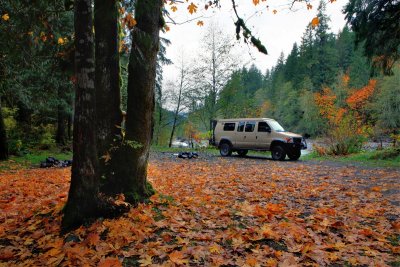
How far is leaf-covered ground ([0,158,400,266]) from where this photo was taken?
3498mm

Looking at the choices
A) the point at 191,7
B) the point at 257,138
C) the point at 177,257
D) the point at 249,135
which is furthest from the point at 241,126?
the point at 177,257

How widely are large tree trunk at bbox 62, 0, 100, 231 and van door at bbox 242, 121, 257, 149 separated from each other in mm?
13283

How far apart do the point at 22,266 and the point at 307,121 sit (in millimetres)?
51355

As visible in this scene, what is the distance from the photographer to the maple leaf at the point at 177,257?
11.1 feet

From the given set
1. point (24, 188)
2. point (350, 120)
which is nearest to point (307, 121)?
point (350, 120)

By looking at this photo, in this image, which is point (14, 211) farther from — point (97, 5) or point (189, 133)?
point (189, 133)

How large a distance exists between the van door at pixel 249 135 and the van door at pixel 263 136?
0.97 ft

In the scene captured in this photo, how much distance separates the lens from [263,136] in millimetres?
16438

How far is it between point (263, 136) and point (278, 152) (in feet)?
4.19

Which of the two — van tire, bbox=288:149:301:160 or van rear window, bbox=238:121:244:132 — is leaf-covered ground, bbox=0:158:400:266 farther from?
van rear window, bbox=238:121:244:132

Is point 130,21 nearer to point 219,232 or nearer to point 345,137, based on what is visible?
point 219,232

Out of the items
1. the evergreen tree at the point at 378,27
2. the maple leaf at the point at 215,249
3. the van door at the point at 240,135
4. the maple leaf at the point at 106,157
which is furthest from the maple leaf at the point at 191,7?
the van door at the point at 240,135

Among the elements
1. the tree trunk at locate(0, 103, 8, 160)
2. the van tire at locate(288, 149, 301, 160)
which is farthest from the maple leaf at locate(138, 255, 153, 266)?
the van tire at locate(288, 149, 301, 160)

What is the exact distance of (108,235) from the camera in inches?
162
